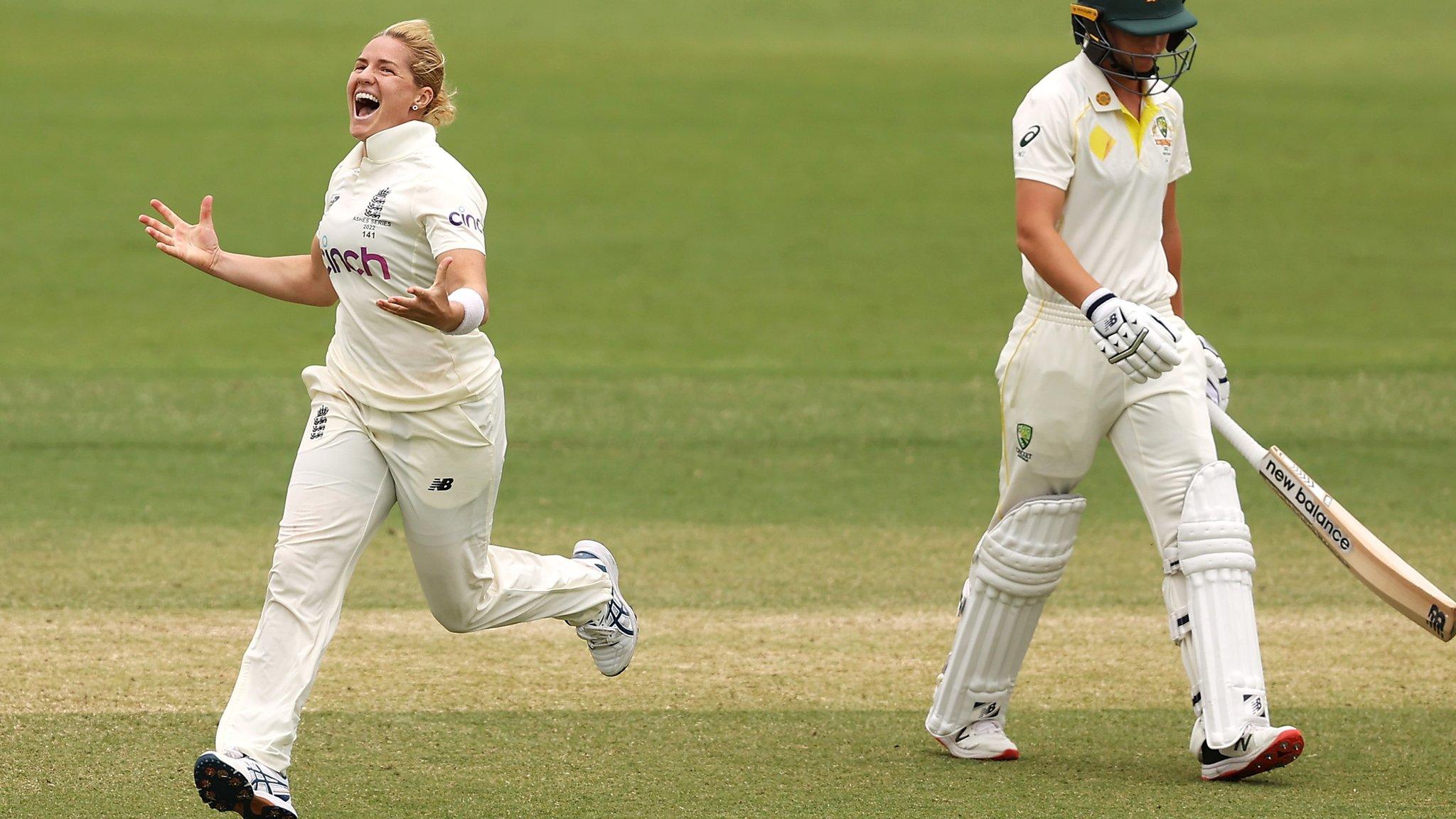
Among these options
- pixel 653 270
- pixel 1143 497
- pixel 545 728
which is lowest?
pixel 653 270

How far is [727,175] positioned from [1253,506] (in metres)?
11.2

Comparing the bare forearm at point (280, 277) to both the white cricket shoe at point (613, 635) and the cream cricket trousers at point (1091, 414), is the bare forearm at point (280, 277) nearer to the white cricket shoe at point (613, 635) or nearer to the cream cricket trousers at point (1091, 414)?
the white cricket shoe at point (613, 635)

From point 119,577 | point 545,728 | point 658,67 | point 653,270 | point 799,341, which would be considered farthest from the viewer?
point 658,67

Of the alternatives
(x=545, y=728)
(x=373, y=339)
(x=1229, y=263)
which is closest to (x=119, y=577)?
(x=545, y=728)

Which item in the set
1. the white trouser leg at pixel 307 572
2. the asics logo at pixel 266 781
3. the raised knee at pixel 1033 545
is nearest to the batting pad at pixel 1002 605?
the raised knee at pixel 1033 545

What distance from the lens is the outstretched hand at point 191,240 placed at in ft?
16.1

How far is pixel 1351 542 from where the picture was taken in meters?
4.94

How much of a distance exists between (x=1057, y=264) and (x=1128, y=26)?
65cm

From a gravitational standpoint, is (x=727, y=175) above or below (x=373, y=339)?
below

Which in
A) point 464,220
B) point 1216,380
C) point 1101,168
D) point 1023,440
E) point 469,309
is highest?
point 1101,168

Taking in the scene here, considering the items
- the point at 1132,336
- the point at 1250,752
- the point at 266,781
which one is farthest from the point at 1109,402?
the point at 266,781

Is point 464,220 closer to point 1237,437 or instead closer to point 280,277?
point 280,277

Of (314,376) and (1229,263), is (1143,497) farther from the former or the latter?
(1229,263)

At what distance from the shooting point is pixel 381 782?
188 inches
